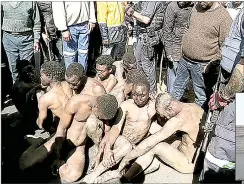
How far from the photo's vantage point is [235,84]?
4.09 metres

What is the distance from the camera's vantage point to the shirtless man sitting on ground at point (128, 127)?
180 inches

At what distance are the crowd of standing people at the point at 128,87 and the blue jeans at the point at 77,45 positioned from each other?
1cm

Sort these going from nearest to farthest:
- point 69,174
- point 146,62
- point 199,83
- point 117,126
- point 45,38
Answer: point 69,174 < point 117,126 < point 199,83 < point 146,62 < point 45,38

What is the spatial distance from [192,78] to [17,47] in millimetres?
1875

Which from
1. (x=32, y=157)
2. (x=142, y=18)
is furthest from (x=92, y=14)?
(x=32, y=157)

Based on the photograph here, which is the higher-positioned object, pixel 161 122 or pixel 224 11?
pixel 224 11

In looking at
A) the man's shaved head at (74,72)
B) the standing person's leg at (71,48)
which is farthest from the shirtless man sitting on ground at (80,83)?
the standing person's leg at (71,48)

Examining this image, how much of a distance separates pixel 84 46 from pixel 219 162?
7.65 feet

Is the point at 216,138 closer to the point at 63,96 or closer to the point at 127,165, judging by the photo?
the point at 127,165

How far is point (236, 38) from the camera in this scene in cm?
438

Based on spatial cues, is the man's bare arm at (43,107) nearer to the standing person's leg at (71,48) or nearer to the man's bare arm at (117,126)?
the man's bare arm at (117,126)

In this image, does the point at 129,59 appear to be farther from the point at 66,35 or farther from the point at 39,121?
the point at 39,121

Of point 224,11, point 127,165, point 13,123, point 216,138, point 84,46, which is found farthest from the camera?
point 84,46

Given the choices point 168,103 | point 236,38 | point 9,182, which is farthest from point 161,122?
point 9,182
